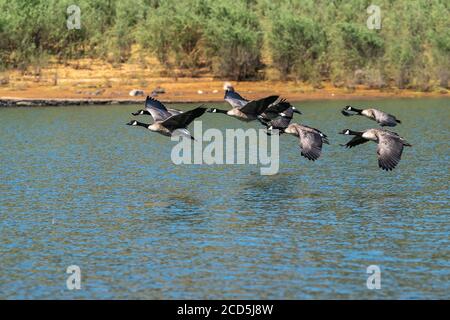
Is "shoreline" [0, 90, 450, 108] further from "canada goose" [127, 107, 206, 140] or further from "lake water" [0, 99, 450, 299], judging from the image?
"canada goose" [127, 107, 206, 140]

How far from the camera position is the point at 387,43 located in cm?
9481

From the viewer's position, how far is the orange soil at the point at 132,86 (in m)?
85.4

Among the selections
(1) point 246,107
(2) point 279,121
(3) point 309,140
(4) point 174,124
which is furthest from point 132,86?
(4) point 174,124

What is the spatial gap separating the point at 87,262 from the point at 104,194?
448 inches

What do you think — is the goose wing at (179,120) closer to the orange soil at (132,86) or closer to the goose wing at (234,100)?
the goose wing at (234,100)

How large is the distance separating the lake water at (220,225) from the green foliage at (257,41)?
138 feet

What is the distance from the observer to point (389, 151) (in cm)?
3300

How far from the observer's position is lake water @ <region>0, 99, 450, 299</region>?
22.8 m

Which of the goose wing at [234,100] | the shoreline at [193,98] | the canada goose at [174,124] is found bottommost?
the canada goose at [174,124]

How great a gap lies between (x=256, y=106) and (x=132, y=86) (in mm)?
54345

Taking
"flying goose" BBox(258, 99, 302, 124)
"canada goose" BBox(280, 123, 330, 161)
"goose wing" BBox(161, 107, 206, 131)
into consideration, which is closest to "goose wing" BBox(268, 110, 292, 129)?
"flying goose" BBox(258, 99, 302, 124)

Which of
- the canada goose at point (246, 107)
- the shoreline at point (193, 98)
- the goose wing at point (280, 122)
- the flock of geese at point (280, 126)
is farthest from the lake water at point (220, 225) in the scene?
the shoreline at point (193, 98)
